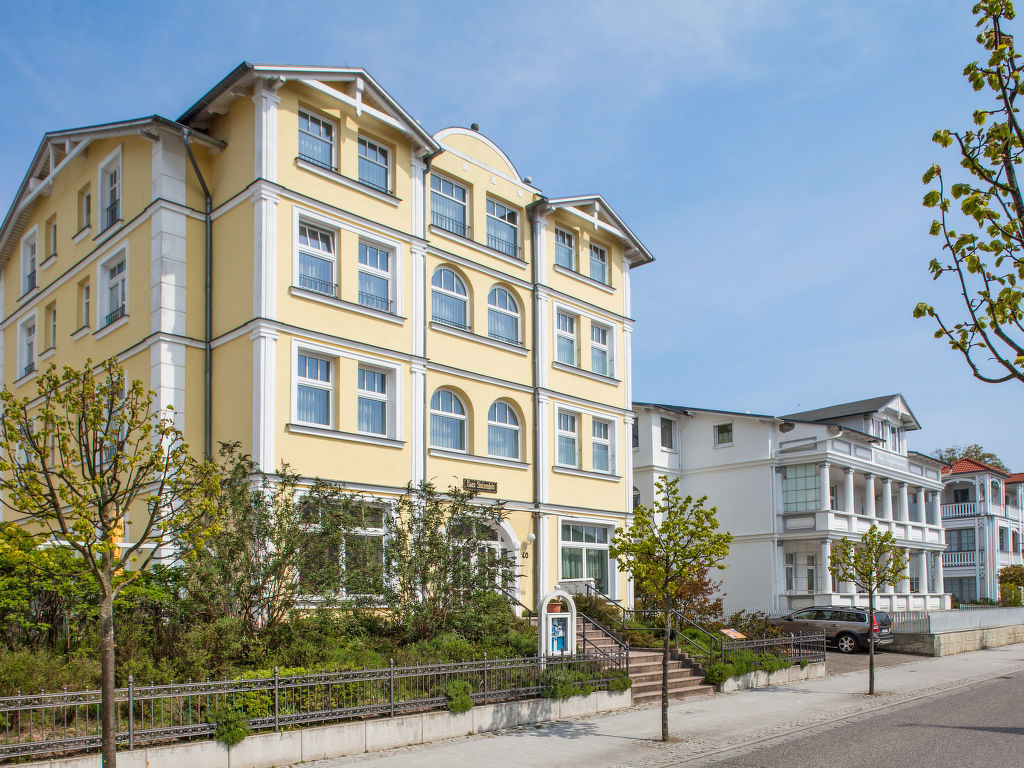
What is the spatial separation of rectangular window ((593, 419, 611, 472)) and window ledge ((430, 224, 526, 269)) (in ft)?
17.3

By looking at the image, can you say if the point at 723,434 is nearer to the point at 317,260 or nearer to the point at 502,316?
the point at 502,316

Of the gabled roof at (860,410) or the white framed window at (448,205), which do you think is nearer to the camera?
the white framed window at (448,205)

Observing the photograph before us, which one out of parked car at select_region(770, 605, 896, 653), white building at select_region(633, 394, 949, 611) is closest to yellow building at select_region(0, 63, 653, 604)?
parked car at select_region(770, 605, 896, 653)

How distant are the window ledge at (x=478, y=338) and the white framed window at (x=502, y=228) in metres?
2.45

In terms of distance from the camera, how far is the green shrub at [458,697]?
14.4 metres

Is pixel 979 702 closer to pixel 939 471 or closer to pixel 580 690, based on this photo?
pixel 580 690

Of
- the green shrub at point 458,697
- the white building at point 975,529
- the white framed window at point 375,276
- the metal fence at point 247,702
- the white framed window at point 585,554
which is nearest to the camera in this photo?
the metal fence at point 247,702

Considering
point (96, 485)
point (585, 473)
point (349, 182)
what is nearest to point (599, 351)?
point (585, 473)

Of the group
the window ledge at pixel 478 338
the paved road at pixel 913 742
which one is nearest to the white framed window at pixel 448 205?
the window ledge at pixel 478 338

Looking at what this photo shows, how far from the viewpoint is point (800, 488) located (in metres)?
37.5

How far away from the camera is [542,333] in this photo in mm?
25391

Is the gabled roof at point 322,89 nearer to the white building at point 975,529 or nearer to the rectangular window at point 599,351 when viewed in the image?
the rectangular window at point 599,351

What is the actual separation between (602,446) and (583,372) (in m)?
2.33

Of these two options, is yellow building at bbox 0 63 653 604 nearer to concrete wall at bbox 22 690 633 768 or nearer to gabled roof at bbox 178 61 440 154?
gabled roof at bbox 178 61 440 154
